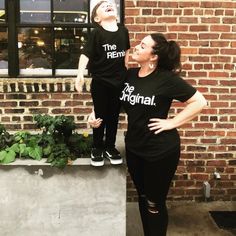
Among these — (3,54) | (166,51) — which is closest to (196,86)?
(166,51)

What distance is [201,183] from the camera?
208 inches

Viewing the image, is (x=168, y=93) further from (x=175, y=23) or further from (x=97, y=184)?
(x=175, y=23)

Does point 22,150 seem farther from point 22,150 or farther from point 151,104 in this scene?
point 151,104

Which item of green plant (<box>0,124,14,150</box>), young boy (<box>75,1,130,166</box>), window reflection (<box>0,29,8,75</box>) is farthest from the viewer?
window reflection (<box>0,29,8,75</box>)

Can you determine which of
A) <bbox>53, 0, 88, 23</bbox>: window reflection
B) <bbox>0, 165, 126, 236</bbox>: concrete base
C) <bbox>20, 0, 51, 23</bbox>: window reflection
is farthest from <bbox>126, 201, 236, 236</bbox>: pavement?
<bbox>20, 0, 51, 23</bbox>: window reflection

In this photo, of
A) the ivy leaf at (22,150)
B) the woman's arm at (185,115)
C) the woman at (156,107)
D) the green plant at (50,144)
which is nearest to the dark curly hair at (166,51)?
the woman at (156,107)

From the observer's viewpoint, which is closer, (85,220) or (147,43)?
(147,43)

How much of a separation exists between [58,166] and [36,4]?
6.44 feet

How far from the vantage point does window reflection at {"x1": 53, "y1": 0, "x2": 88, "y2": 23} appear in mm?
5020

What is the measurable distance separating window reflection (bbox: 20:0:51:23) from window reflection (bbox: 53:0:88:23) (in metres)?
0.08

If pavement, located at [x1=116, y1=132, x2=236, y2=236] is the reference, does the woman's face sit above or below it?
above

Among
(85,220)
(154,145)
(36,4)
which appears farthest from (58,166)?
(36,4)

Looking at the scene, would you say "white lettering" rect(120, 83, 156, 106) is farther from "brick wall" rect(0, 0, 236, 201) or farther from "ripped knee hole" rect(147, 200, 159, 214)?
"brick wall" rect(0, 0, 236, 201)

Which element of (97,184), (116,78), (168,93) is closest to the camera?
(168,93)
